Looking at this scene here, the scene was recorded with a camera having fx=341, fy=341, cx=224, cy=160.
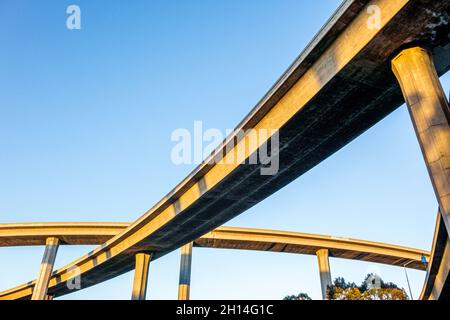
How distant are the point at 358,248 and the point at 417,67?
39.2m

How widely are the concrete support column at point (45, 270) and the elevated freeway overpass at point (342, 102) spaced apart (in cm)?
2183

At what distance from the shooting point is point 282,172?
2153 cm

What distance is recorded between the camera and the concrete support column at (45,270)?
3839 cm

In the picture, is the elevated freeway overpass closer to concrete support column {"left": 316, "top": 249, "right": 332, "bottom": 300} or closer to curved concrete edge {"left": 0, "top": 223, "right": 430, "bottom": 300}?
curved concrete edge {"left": 0, "top": 223, "right": 430, "bottom": 300}

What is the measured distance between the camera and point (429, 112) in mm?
11680

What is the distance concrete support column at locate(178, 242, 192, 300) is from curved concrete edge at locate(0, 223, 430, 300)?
235 cm

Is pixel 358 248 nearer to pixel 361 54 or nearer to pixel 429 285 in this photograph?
pixel 429 285

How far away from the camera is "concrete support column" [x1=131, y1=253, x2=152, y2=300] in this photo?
33062mm

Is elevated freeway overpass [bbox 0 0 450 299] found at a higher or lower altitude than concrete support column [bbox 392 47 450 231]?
higher

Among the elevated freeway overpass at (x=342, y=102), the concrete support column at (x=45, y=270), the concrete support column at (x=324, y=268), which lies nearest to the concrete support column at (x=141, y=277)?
the elevated freeway overpass at (x=342, y=102)

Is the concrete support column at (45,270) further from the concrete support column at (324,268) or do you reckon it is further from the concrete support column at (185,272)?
the concrete support column at (324,268)

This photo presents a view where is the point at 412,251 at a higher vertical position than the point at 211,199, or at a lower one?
higher

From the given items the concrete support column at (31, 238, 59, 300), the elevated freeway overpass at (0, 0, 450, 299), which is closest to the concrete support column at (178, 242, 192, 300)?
the elevated freeway overpass at (0, 0, 450, 299)
